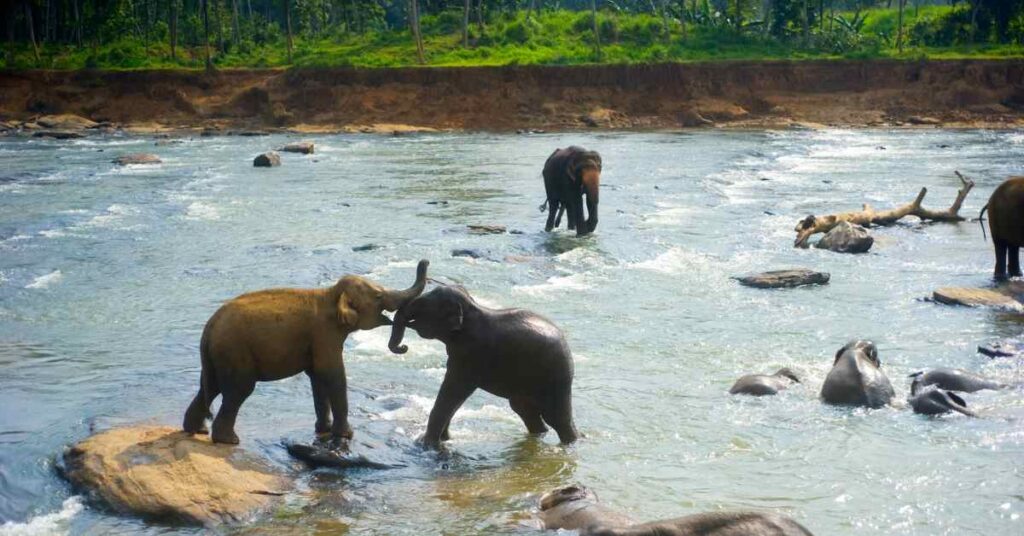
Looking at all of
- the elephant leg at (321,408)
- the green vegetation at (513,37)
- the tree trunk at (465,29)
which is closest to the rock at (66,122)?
the green vegetation at (513,37)

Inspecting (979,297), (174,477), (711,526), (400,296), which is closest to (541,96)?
(979,297)

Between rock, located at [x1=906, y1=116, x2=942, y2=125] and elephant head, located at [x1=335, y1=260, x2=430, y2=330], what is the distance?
164ft

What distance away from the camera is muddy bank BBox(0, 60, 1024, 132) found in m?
56.4

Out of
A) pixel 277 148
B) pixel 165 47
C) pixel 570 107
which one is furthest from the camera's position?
pixel 165 47

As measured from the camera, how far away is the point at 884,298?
15.1 m

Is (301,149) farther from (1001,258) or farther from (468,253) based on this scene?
(1001,258)

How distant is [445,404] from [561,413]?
2.71 feet

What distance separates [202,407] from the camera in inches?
340

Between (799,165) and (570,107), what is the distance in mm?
22031

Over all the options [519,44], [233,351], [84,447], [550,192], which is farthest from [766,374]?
[519,44]

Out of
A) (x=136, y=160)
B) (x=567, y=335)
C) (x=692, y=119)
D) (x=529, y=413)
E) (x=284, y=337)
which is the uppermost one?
(x=284, y=337)

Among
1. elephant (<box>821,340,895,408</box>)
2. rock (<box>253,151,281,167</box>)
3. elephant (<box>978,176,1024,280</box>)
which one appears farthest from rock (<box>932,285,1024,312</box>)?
rock (<box>253,151,281,167</box>)

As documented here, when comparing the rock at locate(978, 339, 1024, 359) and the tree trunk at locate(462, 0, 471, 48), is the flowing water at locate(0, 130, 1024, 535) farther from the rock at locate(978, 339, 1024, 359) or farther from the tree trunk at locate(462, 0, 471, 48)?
the tree trunk at locate(462, 0, 471, 48)

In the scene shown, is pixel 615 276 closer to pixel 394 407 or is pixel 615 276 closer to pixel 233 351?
pixel 394 407
